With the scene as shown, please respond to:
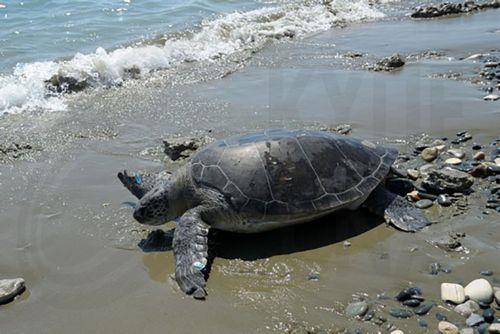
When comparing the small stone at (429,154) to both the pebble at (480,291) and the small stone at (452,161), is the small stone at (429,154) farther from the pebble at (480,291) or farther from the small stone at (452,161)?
the pebble at (480,291)

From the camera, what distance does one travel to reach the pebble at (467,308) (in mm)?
3189

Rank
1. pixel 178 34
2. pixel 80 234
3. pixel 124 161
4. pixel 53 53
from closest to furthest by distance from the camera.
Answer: pixel 80 234
pixel 124 161
pixel 53 53
pixel 178 34

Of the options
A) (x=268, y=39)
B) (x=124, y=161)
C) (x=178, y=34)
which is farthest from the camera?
(x=178, y=34)

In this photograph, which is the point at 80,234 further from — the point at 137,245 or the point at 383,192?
the point at 383,192

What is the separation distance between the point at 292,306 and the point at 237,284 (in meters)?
0.49

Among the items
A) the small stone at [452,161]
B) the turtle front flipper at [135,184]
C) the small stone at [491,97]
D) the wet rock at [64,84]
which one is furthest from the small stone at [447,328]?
the wet rock at [64,84]

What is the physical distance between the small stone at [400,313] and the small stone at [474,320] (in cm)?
33

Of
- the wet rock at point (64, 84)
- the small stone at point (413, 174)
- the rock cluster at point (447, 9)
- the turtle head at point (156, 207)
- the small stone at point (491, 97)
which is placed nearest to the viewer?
the turtle head at point (156, 207)

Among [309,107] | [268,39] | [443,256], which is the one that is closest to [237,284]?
[443,256]

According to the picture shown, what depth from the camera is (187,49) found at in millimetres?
11469

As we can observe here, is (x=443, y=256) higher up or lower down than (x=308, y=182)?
lower down

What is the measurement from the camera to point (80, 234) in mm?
4539

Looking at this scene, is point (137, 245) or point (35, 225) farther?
point (35, 225)

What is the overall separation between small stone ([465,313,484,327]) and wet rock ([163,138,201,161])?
3.58 m
